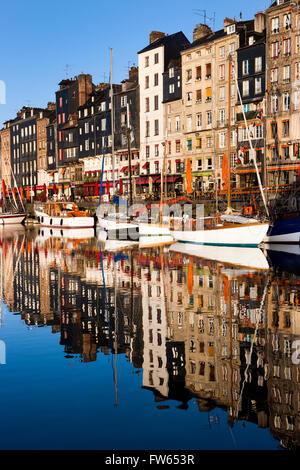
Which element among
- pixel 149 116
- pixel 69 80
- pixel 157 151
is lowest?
pixel 157 151

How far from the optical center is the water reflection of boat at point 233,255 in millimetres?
24281

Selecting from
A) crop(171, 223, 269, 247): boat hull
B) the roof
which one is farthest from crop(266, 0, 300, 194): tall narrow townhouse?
the roof

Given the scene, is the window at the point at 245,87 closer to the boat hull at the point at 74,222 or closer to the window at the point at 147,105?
the window at the point at 147,105

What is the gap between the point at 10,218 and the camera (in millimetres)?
75312

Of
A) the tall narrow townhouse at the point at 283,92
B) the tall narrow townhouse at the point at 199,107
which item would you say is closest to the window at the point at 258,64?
the tall narrow townhouse at the point at 283,92

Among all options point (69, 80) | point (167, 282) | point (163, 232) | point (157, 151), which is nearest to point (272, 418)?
point (167, 282)

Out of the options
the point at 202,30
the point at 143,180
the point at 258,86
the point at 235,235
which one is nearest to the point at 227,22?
the point at 202,30

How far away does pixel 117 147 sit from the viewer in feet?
245

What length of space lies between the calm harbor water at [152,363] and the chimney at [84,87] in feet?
240

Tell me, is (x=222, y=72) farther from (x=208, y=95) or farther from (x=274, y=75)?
(x=274, y=75)
